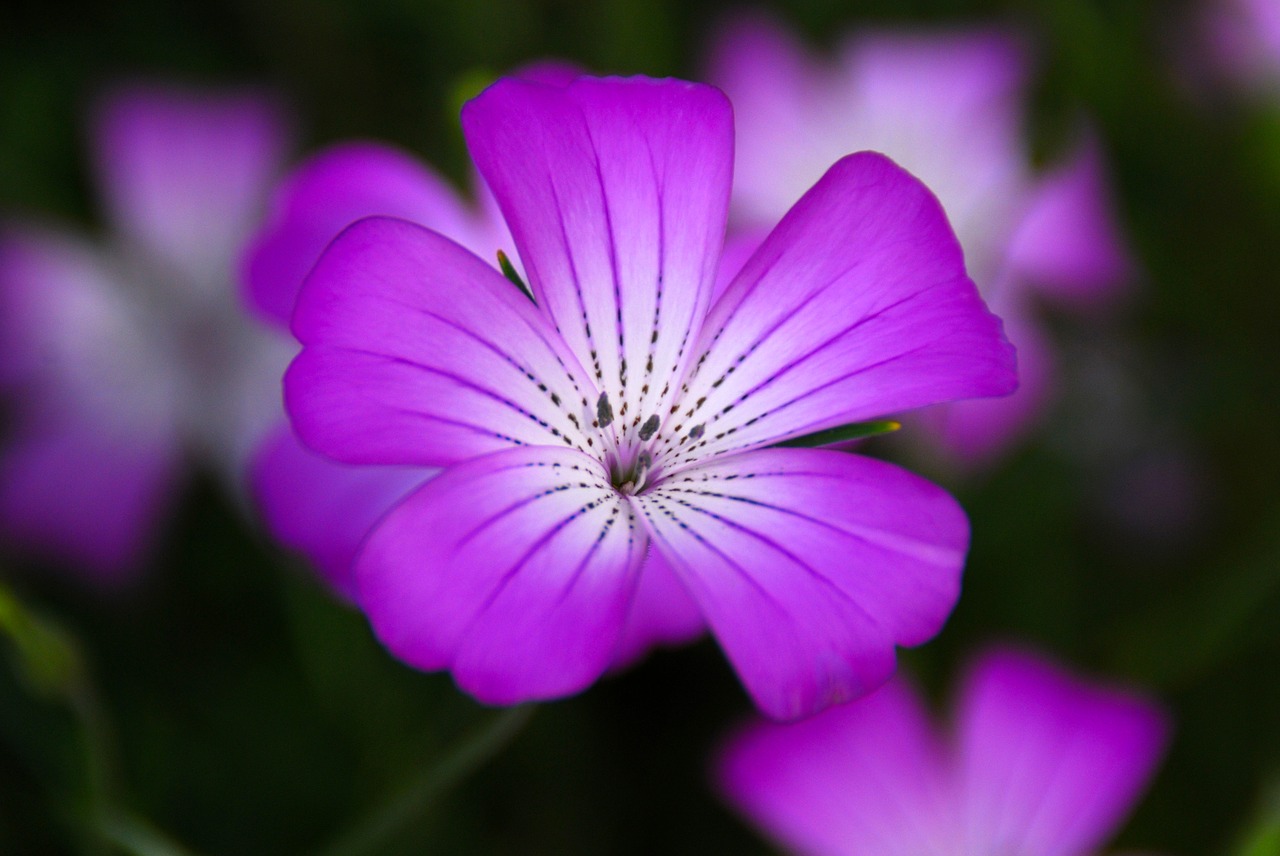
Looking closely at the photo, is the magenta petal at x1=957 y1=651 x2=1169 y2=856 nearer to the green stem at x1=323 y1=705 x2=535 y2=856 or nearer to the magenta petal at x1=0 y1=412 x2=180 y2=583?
the green stem at x1=323 y1=705 x2=535 y2=856

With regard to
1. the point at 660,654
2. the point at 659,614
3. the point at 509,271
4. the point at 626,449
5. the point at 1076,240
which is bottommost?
the point at 660,654

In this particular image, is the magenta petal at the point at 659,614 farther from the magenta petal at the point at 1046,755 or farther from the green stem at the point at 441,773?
the magenta petal at the point at 1046,755

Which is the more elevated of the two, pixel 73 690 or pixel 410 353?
pixel 410 353

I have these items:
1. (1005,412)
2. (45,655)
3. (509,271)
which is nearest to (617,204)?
(509,271)

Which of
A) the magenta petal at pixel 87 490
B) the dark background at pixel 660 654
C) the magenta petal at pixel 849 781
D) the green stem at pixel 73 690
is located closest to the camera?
the green stem at pixel 73 690

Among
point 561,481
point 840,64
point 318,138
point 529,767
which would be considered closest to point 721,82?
point 840,64

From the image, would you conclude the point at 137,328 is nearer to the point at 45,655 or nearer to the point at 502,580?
the point at 45,655

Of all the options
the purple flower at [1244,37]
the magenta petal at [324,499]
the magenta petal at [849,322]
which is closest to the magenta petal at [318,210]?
the magenta petal at [324,499]
